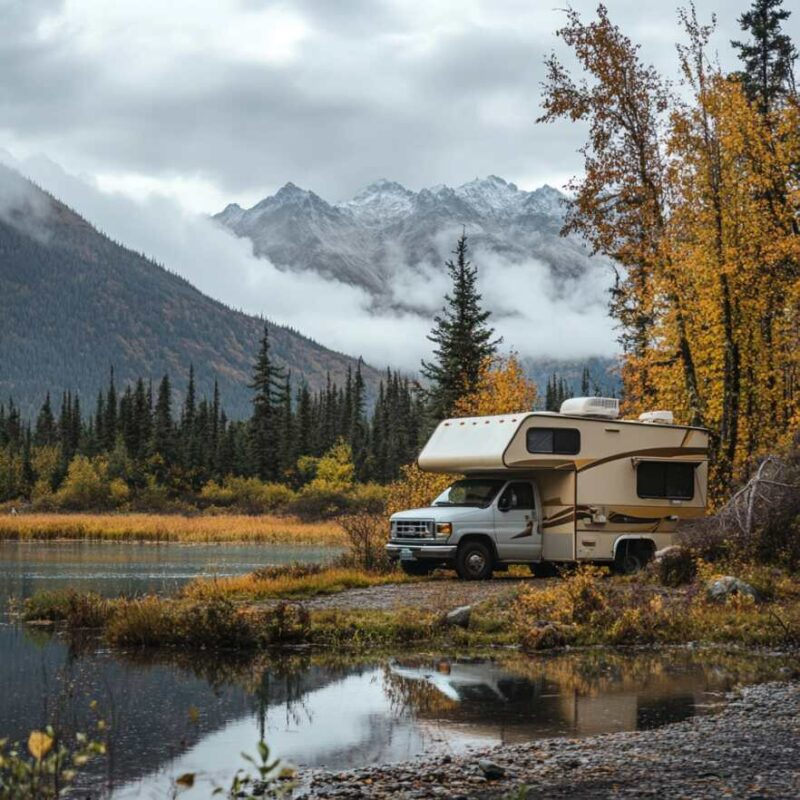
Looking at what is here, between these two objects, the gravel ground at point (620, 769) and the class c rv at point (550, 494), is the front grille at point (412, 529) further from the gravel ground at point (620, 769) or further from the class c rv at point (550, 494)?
the gravel ground at point (620, 769)

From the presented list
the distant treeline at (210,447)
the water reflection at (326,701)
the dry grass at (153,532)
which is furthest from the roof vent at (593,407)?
the distant treeline at (210,447)

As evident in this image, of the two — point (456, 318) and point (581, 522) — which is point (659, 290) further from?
Result: point (456, 318)

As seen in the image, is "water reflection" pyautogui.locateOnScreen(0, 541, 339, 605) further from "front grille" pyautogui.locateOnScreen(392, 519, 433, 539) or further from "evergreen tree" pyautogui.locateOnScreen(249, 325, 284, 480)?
"evergreen tree" pyautogui.locateOnScreen(249, 325, 284, 480)

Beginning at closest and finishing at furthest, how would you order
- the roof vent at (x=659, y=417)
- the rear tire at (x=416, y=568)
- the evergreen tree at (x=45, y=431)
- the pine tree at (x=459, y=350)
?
the rear tire at (x=416, y=568)
the roof vent at (x=659, y=417)
the pine tree at (x=459, y=350)
the evergreen tree at (x=45, y=431)

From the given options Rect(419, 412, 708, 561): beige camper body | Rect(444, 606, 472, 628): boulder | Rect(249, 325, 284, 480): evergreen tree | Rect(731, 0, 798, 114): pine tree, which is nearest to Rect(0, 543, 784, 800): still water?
Rect(444, 606, 472, 628): boulder

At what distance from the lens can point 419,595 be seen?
2070 cm

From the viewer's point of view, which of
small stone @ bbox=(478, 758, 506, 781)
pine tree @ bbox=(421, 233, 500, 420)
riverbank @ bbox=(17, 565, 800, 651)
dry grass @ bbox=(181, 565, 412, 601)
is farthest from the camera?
pine tree @ bbox=(421, 233, 500, 420)

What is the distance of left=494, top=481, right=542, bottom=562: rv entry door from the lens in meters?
23.9

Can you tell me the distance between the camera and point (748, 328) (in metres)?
28.2

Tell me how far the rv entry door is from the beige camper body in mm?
218

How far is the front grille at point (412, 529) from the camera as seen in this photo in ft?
76.9

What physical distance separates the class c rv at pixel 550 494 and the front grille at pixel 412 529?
20mm

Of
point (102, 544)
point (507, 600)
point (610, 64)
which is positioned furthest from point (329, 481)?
point (507, 600)

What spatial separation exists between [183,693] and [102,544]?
38.5 m
